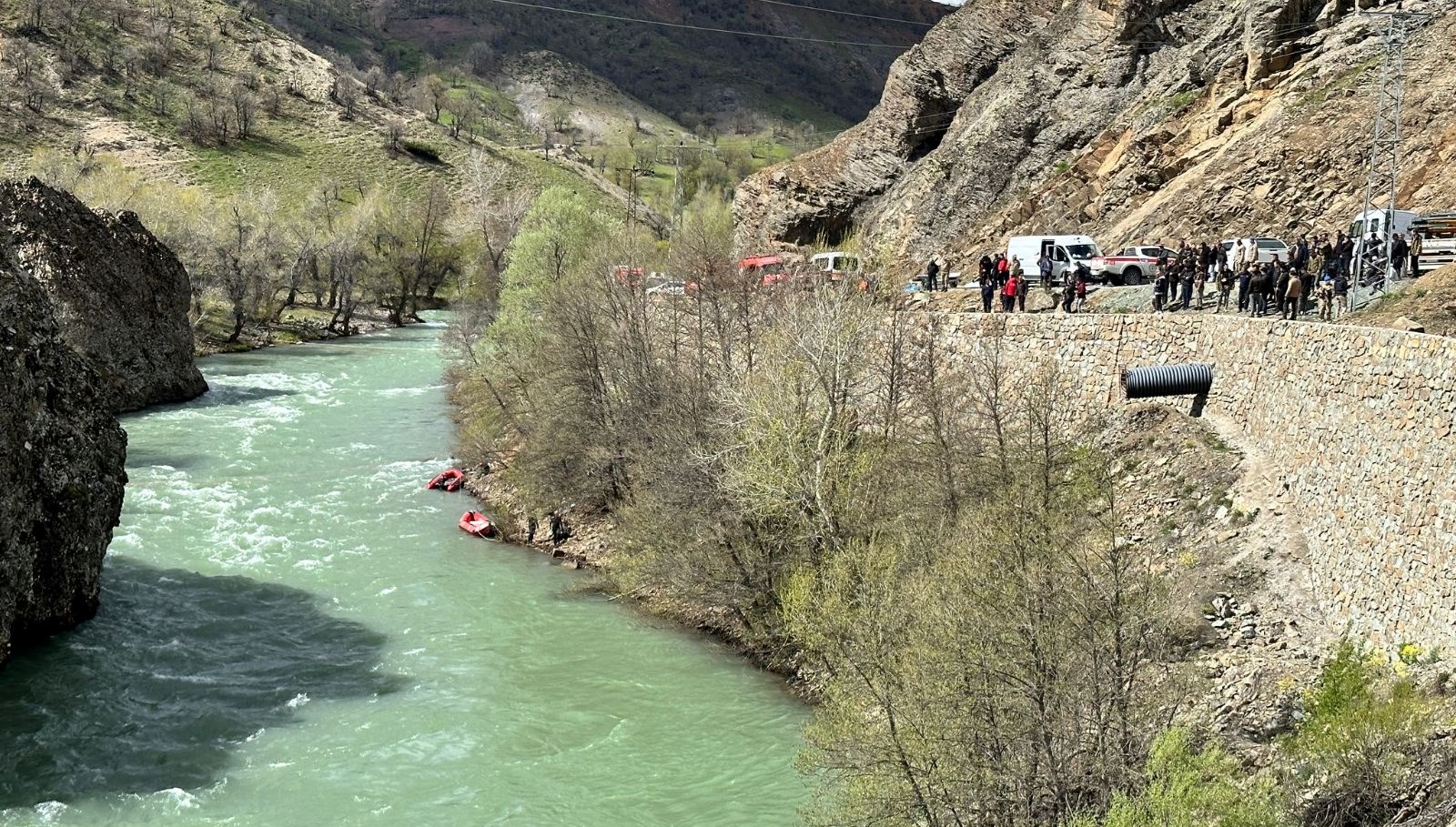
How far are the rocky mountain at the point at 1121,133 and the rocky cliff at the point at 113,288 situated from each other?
29318mm

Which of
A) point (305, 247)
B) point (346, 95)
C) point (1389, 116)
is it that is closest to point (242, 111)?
point (346, 95)

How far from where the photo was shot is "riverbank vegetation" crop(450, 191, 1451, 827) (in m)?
15.0

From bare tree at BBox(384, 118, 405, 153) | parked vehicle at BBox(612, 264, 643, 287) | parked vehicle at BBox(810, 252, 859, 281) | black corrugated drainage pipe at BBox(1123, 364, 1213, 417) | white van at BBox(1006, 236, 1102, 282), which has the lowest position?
black corrugated drainage pipe at BBox(1123, 364, 1213, 417)

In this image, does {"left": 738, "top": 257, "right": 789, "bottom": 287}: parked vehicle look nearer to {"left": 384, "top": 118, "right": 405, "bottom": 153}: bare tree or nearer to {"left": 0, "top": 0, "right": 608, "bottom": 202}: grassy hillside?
{"left": 0, "top": 0, "right": 608, "bottom": 202}: grassy hillside

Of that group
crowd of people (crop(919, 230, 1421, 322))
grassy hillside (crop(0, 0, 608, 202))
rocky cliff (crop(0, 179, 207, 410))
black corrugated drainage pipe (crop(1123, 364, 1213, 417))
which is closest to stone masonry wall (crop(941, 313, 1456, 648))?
black corrugated drainage pipe (crop(1123, 364, 1213, 417))

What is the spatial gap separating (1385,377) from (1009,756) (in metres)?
8.82

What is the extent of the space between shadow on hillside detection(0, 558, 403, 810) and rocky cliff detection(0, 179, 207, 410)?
2122 centimetres

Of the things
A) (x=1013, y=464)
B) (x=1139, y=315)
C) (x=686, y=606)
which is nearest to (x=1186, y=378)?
(x=1139, y=315)

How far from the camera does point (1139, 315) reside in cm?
2797

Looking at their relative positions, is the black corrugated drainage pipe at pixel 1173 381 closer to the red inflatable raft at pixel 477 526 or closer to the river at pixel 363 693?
the river at pixel 363 693

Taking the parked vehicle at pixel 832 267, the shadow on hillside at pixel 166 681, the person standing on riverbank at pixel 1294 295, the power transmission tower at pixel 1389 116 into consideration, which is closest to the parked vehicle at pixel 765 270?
the parked vehicle at pixel 832 267

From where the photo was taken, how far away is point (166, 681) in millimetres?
23484

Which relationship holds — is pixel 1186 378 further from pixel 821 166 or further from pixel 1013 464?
pixel 821 166

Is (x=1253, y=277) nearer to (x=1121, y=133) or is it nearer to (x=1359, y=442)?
(x=1359, y=442)
